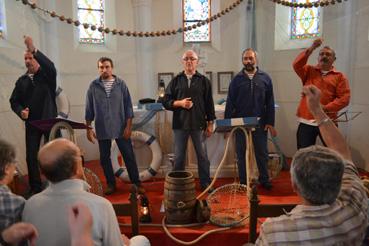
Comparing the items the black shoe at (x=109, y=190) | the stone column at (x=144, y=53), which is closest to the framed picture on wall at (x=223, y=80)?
the stone column at (x=144, y=53)

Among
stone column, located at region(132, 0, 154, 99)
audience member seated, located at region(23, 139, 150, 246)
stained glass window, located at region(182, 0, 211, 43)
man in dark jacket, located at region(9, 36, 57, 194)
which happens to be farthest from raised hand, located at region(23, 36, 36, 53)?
stained glass window, located at region(182, 0, 211, 43)

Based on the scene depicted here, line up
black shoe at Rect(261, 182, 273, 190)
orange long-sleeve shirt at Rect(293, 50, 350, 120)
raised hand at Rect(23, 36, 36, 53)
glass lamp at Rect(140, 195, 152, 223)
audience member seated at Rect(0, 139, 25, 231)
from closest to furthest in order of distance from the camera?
1. audience member seated at Rect(0, 139, 25, 231)
2. glass lamp at Rect(140, 195, 152, 223)
3. raised hand at Rect(23, 36, 36, 53)
4. orange long-sleeve shirt at Rect(293, 50, 350, 120)
5. black shoe at Rect(261, 182, 273, 190)

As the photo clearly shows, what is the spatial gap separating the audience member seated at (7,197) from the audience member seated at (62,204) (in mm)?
54

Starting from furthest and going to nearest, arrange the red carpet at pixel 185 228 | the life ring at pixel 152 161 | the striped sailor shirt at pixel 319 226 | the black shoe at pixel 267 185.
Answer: the life ring at pixel 152 161, the black shoe at pixel 267 185, the red carpet at pixel 185 228, the striped sailor shirt at pixel 319 226

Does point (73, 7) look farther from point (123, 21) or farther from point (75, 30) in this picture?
point (123, 21)

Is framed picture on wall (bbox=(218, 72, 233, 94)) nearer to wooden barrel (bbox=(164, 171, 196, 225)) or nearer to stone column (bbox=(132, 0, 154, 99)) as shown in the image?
stone column (bbox=(132, 0, 154, 99))

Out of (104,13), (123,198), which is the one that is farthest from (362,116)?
(104,13)

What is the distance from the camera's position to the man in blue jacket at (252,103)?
319cm

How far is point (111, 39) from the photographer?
5086 mm

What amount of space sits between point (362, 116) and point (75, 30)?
12.9ft

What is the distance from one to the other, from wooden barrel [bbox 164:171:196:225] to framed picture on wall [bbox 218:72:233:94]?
2.92 meters

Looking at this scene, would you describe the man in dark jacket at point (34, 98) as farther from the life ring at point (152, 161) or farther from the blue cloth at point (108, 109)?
the life ring at point (152, 161)

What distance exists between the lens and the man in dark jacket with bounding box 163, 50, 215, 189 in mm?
3137

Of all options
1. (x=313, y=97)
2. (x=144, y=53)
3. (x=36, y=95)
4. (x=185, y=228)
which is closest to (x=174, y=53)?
(x=144, y=53)
